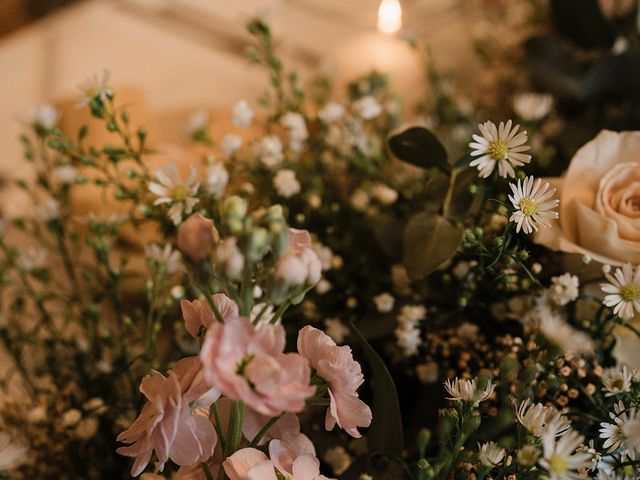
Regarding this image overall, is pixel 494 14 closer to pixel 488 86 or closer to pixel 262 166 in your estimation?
pixel 488 86

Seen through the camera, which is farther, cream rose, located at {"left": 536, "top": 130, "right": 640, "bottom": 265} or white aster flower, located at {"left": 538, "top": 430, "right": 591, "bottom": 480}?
cream rose, located at {"left": 536, "top": 130, "right": 640, "bottom": 265}

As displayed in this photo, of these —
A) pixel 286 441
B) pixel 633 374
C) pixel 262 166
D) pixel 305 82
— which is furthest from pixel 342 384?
pixel 305 82

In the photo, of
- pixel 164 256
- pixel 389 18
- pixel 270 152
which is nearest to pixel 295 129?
pixel 270 152

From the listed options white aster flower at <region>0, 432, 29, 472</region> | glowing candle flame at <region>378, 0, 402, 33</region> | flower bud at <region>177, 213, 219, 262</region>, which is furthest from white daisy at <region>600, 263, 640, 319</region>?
glowing candle flame at <region>378, 0, 402, 33</region>

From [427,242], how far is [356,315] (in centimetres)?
11

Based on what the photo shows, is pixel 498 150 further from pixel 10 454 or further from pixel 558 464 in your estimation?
pixel 10 454

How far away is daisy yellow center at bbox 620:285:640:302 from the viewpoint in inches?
14.0

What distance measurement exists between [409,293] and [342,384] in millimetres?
197

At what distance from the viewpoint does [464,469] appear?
350 millimetres

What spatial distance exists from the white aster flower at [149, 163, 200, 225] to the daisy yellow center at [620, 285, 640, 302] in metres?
0.24

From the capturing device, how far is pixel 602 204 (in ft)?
1.38

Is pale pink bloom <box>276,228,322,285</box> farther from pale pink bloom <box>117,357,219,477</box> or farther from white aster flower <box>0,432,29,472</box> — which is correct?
white aster flower <box>0,432,29,472</box>

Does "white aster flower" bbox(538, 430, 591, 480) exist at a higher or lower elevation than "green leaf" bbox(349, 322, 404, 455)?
higher

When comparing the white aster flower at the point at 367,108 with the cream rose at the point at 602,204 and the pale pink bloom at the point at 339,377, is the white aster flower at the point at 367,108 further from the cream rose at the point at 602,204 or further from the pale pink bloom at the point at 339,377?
the pale pink bloom at the point at 339,377
